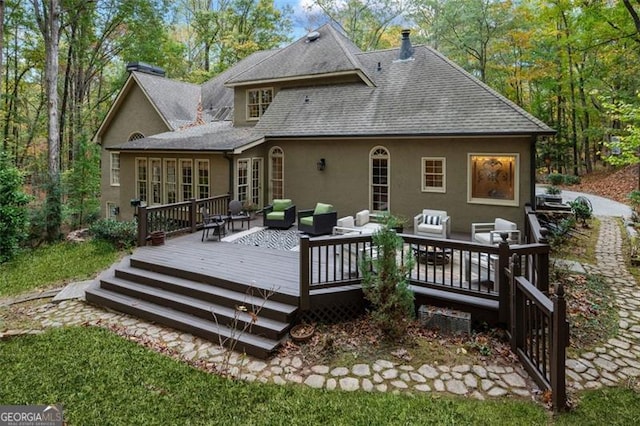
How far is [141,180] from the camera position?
14273 millimetres

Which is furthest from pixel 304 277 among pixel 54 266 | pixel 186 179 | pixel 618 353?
pixel 186 179

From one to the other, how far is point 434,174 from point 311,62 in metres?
7.23

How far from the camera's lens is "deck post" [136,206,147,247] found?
898cm

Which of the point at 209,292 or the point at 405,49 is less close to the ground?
the point at 405,49

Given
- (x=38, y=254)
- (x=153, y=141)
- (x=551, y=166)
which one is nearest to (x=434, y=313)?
(x=38, y=254)

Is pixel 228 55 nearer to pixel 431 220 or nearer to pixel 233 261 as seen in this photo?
pixel 431 220

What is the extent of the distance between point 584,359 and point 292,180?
9.73 m

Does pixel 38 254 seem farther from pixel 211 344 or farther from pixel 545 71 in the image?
pixel 545 71

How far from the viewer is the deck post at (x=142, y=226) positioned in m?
8.98

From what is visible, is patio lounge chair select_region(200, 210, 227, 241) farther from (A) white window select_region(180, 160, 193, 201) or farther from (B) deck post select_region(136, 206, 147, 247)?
(A) white window select_region(180, 160, 193, 201)

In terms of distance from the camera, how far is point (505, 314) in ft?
17.1

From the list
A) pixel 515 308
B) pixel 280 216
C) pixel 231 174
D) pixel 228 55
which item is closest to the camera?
pixel 515 308

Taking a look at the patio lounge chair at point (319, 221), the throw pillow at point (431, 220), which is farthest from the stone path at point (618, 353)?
the patio lounge chair at point (319, 221)

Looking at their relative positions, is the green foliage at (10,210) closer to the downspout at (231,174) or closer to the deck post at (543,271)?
the downspout at (231,174)
